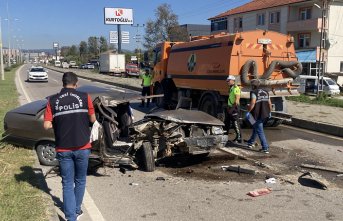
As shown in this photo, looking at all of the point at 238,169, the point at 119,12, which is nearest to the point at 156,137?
the point at 238,169

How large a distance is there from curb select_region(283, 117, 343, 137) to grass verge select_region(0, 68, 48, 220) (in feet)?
26.6

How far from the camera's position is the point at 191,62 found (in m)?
13.9

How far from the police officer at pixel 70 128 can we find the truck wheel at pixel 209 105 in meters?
8.00

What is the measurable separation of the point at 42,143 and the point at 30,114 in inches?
24.6

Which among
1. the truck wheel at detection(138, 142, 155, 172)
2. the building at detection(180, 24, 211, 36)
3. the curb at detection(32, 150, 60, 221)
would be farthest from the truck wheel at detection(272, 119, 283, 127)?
the building at detection(180, 24, 211, 36)

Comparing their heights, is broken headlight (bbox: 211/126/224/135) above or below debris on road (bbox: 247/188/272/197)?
above

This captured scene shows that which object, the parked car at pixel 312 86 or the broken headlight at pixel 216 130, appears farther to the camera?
the parked car at pixel 312 86

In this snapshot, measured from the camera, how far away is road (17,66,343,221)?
17.3 feet

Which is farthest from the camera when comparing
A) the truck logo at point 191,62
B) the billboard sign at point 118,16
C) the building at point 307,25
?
the billboard sign at point 118,16

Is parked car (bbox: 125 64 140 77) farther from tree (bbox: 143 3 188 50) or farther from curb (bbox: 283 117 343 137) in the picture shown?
curb (bbox: 283 117 343 137)

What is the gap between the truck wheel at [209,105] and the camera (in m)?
12.5

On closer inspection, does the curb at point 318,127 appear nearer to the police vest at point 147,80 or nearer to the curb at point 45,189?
the police vest at point 147,80

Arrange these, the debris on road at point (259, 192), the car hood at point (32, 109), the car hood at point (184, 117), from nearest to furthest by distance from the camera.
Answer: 1. the debris on road at point (259, 192)
2. the car hood at point (184, 117)
3. the car hood at point (32, 109)

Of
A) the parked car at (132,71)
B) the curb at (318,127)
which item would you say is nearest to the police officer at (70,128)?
the curb at (318,127)
